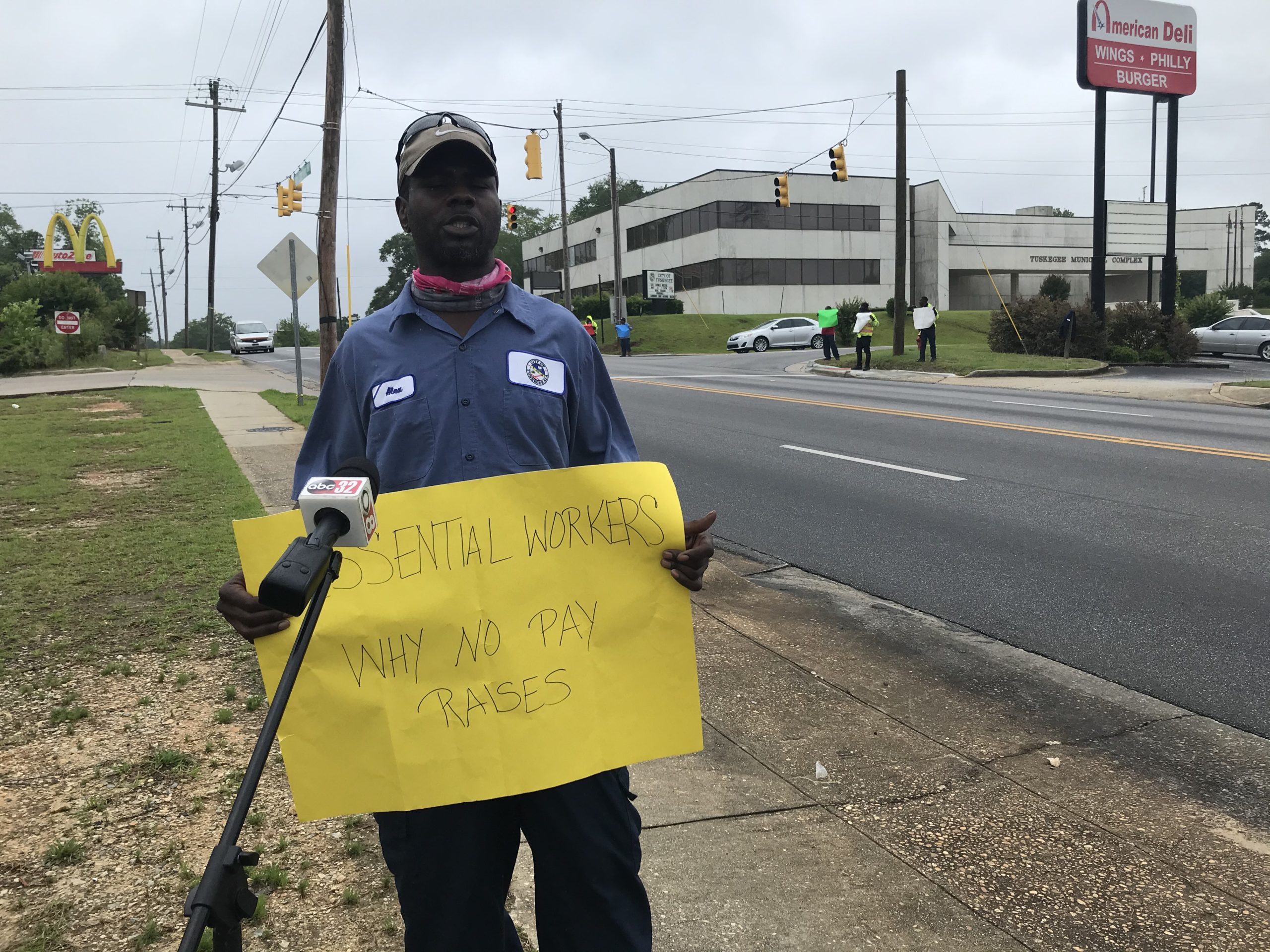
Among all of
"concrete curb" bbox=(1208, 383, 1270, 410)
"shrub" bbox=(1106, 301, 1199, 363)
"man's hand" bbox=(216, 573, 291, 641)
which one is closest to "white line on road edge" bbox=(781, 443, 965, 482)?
"man's hand" bbox=(216, 573, 291, 641)

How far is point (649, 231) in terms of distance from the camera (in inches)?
2682

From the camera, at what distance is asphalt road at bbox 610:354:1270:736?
5.57 meters

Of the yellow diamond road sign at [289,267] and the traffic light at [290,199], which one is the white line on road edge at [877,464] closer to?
the yellow diamond road sign at [289,267]

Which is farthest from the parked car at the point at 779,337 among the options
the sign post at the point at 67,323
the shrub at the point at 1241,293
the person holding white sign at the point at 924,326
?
the shrub at the point at 1241,293

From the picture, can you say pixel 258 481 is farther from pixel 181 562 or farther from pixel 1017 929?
pixel 1017 929

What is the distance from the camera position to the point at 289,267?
16.8 metres

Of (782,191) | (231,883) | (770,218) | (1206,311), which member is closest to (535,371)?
(231,883)

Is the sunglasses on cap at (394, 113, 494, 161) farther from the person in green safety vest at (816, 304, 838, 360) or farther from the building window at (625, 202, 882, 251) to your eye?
the building window at (625, 202, 882, 251)

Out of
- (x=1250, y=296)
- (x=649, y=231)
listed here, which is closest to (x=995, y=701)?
(x=649, y=231)

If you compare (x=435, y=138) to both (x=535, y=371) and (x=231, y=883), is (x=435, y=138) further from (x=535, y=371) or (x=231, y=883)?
(x=231, y=883)

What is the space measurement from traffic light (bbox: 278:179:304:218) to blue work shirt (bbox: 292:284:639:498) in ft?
101

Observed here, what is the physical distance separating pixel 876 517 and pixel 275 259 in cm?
1189

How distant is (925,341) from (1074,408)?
1253 cm

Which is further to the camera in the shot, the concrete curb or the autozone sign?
the autozone sign
